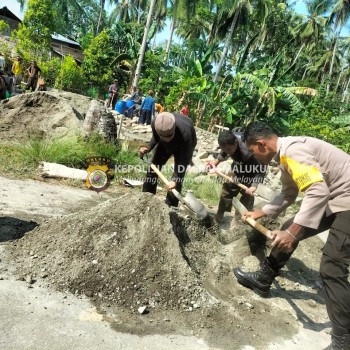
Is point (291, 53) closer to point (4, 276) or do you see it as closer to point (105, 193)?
point (105, 193)

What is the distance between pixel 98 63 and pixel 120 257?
59.4ft

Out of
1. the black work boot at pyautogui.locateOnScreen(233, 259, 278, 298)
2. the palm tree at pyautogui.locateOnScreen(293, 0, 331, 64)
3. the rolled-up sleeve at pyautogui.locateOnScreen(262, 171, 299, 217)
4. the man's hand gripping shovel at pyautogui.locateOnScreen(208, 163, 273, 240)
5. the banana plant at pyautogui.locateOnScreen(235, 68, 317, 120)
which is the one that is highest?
the palm tree at pyautogui.locateOnScreen(293, 0, 331, 64)

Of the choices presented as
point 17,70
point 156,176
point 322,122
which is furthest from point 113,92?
point 156,176

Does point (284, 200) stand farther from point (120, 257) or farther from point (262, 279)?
point (120, 257)

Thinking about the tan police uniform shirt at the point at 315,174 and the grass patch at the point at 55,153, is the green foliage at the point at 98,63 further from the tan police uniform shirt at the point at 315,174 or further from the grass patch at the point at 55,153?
the tan police uniform shirt at the point at 315,174

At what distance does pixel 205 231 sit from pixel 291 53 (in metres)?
31.3

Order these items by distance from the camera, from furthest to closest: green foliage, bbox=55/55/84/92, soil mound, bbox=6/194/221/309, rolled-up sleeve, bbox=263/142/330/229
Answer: green foliage, bbox=55/55/84/92
soil mound, bbox=6/194/221/309
rolled-up sleeve, bbox=263/142/330/229

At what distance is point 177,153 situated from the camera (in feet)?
14.0

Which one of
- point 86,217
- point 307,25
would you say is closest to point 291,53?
point 307,25

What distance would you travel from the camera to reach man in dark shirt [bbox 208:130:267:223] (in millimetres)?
4348

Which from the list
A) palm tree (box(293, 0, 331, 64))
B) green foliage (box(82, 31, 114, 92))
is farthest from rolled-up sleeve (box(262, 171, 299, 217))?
palm tree (box(293, 0, 331, 64))

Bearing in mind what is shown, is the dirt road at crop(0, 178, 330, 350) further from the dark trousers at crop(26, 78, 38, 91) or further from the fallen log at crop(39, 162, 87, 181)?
the dark trousers at crop(26, 78, 38, 91)

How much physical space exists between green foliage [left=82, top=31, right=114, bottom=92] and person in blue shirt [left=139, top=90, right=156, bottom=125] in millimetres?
8111

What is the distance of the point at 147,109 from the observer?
12.4 m
